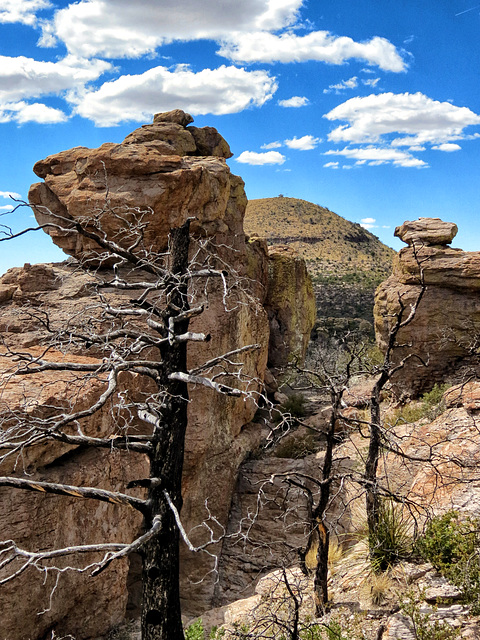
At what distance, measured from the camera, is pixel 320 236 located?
68.5m

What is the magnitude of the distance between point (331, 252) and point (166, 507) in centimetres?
6050

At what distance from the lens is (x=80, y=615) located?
8281 mm

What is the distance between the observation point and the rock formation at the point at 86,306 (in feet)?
25.8

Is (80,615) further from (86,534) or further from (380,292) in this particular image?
(380,292)

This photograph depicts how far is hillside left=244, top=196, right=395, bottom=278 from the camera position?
5997 cm

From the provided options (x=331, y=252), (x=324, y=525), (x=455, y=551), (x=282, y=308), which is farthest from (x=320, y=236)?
(x=455, y=551)

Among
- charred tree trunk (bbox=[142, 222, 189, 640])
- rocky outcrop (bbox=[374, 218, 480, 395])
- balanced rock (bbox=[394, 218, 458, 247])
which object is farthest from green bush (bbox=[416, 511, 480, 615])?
balanced rock (bbox=[394, 218, 458, 247])

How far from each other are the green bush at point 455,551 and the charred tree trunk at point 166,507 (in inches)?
128

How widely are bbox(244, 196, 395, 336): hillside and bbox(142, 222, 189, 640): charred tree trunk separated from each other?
99.8 feet

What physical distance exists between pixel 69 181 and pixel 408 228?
10.5 meters

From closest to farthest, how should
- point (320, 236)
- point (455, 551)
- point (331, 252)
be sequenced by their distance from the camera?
point (455, 551) < point (331, 252) < point (320, 236)

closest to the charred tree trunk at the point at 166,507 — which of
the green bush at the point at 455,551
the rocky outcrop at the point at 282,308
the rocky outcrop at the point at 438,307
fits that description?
the green bush at the point at 455,551

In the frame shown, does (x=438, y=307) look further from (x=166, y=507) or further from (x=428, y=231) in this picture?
(x=166, y=507)

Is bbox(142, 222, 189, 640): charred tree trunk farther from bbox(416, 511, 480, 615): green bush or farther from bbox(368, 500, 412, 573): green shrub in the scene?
bbox(416, 511, 480, 615): green bush
